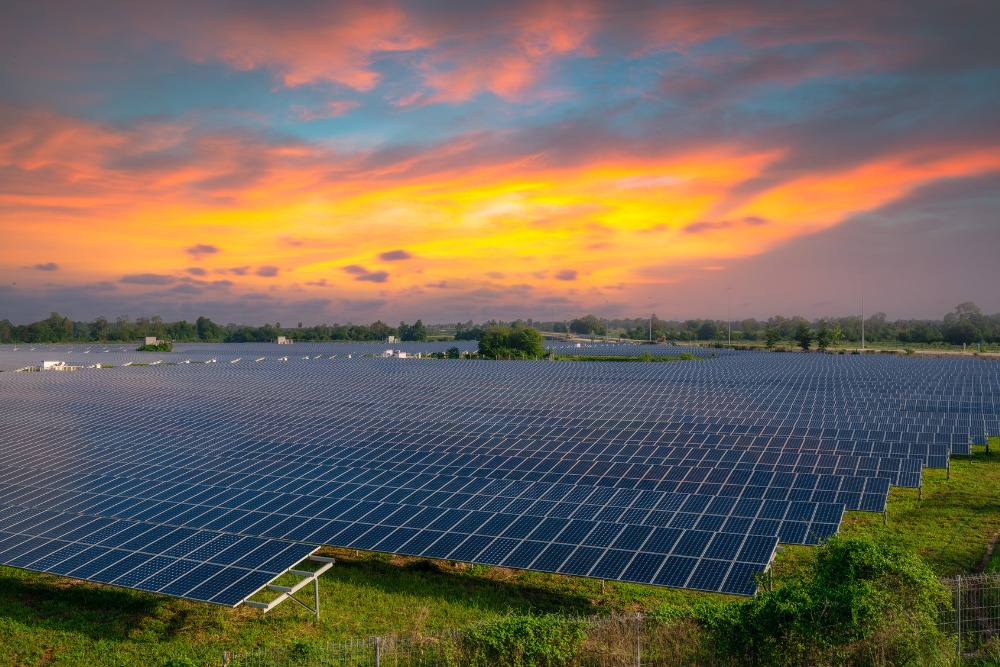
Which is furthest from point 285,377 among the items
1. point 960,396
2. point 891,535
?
point 960,396

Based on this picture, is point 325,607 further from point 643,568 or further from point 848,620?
point 848,620

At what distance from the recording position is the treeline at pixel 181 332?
17125 cm

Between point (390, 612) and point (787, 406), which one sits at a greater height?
point (787, 406)

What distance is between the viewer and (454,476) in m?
22.8

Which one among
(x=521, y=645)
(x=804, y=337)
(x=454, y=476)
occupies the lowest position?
(x=521, y=645)

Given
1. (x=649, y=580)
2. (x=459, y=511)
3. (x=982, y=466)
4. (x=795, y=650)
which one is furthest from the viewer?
(x=982, y=466)

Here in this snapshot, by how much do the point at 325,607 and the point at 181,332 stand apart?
621 feet

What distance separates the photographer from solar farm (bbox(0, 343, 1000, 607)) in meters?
15.5

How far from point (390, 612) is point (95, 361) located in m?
91.8

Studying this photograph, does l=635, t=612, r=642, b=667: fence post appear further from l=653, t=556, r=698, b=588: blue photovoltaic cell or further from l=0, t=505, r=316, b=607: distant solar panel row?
Answer: l=0, t=505, r=316, b=607: distant solar panel row

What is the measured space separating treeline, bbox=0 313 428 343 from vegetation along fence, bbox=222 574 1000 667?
175 m

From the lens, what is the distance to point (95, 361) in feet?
289

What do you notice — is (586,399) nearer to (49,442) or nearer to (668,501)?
(668,501)

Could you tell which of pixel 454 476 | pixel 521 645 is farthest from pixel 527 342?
pixel 521 645
